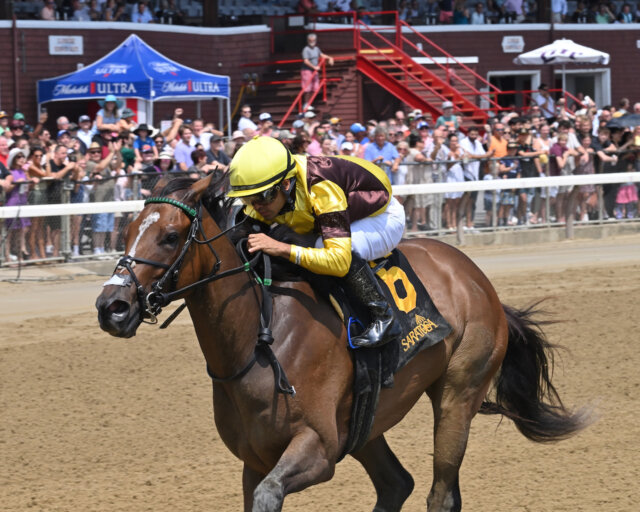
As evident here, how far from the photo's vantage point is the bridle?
383 cm

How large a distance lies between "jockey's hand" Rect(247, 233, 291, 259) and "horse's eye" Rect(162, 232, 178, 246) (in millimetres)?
423

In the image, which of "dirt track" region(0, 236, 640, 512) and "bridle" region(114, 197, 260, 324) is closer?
"bridle" region(114, 197, 260, 324)

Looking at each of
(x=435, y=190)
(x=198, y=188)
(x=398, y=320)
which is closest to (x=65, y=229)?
(x=435, y=190)

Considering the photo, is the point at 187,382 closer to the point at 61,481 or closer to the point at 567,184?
the point at 61,481

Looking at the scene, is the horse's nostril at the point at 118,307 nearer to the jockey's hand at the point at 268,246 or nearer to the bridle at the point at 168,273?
the bridle at the point at 168,273

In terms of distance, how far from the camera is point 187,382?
791cm

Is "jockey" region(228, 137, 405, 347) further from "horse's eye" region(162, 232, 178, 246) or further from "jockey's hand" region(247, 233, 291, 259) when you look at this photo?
"horse's eye" region(162, 232, 178, 246)

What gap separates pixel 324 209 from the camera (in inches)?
170

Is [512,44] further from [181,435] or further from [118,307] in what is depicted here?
[118,307]

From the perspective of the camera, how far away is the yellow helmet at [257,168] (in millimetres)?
4137

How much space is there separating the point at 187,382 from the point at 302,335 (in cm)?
375

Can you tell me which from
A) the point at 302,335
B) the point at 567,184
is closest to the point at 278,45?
the point at 567,184

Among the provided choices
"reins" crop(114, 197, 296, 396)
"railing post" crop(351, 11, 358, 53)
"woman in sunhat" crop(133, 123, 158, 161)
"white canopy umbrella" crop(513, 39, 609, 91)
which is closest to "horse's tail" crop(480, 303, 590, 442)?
"reins" crop(114, 197, 296, 396)

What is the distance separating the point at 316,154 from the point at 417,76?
11331 millimetres
